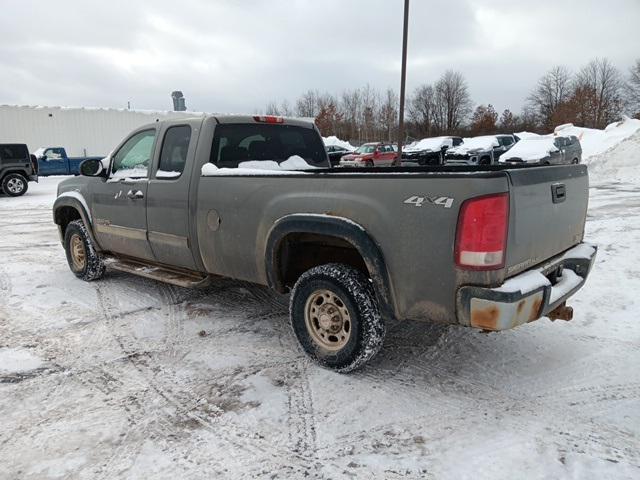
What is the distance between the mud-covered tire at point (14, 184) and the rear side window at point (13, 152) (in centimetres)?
63

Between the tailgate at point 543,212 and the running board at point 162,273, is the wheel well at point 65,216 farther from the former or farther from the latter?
the tailgate at point 543,212

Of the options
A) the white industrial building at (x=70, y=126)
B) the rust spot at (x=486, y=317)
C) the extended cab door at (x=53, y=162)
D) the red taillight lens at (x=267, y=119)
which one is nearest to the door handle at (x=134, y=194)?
→ the red taillight lens at (x=267, y=119)

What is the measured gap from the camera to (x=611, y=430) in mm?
2859

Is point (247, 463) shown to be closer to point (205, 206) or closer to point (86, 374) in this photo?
point (86, 374)

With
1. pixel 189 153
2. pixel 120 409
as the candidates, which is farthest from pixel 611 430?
pixel 189 153

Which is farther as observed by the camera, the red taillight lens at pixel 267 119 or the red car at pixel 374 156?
the red car at pixel 374 156

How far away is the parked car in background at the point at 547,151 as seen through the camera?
19578mm

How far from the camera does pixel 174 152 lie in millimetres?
4750

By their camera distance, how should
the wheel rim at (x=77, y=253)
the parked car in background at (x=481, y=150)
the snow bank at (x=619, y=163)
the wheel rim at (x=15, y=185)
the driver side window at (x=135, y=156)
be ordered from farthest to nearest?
the parked car in background at (x=481, y=150), the snow bank at (x=619, y=163), the wheel rim at (x=15, y=185), the wheel rim at (x=77, y=253), the driver side window at (x=135, y=156)

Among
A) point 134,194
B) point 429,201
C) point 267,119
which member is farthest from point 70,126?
point 429,201

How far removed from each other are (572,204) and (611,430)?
1.59 meters

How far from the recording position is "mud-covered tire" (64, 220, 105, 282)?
6034 millimetres

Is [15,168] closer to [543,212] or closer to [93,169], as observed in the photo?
[93,169]

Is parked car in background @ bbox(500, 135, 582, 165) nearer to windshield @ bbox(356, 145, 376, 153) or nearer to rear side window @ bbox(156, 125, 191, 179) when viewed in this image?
windshield @ bbox(356, 145, 376, 153)
